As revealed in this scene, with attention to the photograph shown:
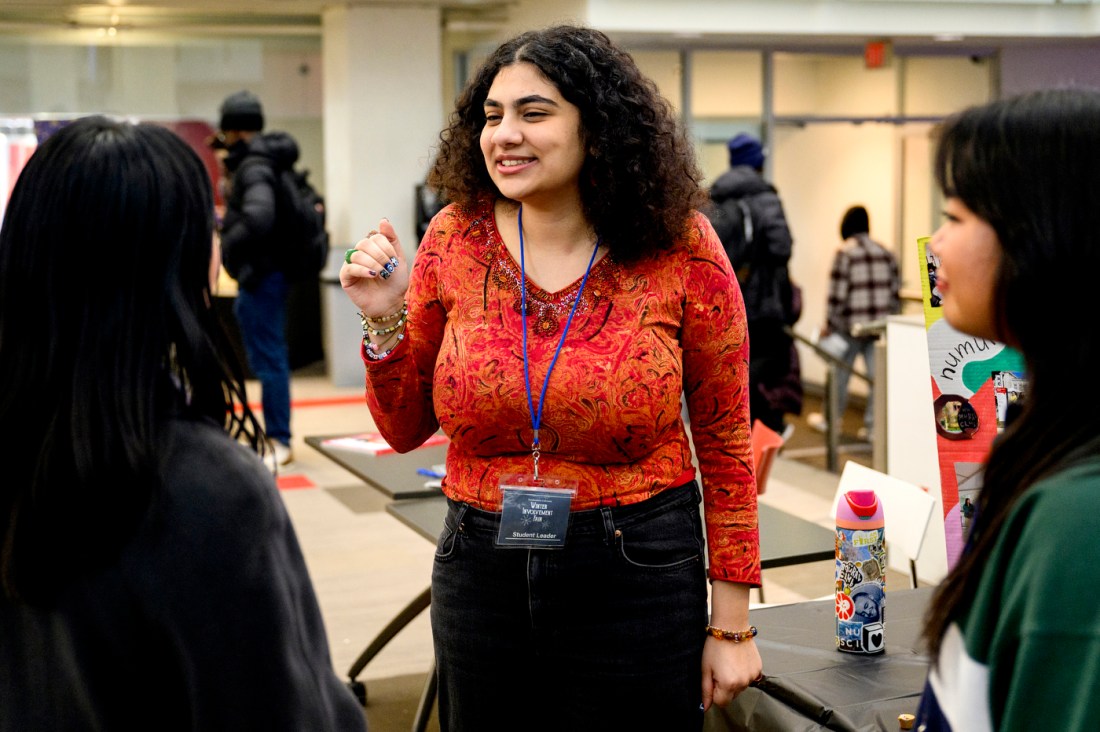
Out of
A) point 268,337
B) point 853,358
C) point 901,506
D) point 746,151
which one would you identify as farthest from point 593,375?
point 853,358

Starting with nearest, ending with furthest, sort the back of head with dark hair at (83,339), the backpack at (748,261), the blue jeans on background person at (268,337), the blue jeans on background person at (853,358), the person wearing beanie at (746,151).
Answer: the back of head with dark hair at (83,339) → the backpack at (748,261) → the person wearing beanie at (746,151) → the blue jeans on background person at (268,337) → the blue jeans on background person at (853,358)

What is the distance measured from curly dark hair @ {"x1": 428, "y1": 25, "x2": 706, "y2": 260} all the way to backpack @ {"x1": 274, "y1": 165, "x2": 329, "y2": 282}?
186 inches

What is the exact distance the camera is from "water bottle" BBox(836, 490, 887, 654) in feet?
6.79

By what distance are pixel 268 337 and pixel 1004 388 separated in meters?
5.08

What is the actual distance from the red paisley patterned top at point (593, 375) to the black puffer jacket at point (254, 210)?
4.63 meters

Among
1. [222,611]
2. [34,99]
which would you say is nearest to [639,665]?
[222,611]

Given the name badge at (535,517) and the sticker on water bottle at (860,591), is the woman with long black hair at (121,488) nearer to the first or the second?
the name badge at (535,517)

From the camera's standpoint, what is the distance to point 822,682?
76.9 inches

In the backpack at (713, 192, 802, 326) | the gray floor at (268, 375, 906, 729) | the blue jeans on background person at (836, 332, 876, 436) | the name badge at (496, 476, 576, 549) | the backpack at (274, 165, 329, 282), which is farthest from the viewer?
the blue jeans on background person at (836, 332, 876, 436)

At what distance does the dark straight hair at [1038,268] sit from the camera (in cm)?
97

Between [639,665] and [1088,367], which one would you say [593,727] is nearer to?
[639,665]

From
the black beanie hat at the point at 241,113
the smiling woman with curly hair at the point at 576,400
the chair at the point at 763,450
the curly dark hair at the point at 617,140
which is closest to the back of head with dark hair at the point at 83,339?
the smiling woman with curly hair at the point at 576,400

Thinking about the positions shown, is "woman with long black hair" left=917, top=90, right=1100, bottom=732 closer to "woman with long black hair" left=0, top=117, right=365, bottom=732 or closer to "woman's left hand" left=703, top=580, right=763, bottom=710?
"woman with long black hair" left=0, top=117, right=365, bottom=732

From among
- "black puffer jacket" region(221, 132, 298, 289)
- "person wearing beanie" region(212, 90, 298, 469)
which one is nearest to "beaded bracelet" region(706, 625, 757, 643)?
"person wearing beanie" region(212, 90, 298, 469)
